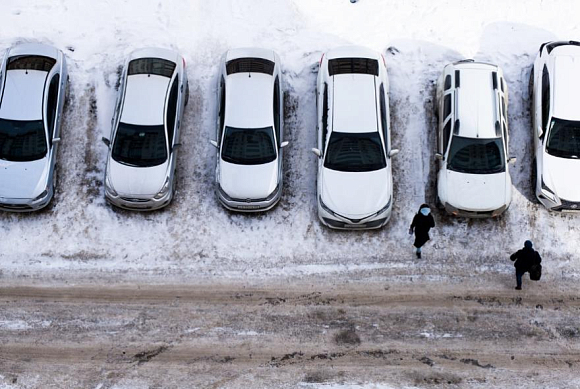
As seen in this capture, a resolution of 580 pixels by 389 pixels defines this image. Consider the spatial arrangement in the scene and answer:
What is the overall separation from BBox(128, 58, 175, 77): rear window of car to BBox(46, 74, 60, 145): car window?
1.81 metres

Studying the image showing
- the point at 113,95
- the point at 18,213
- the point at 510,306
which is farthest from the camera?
the point at 113,95

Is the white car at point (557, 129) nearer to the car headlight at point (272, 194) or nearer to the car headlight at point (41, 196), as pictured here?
the car headlight at point (272, 194)

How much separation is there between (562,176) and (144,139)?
9256 millimetres

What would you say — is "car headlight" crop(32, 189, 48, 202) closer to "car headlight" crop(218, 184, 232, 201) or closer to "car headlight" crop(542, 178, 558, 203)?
"car headlight" crop(218, 184, 232, 201)

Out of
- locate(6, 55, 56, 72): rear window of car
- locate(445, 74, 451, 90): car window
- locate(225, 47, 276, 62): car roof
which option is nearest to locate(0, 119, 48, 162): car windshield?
locate(6, 55, 56, 72): rear window of car

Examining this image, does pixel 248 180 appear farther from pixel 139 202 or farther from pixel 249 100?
pixel 139 202

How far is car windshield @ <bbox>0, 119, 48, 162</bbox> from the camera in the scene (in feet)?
45.9

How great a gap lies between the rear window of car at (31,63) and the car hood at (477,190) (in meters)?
9.58

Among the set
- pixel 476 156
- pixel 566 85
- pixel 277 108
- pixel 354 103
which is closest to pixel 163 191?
pixel 277 108

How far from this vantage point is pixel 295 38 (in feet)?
52.3

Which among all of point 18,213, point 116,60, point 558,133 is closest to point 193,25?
point 116,60

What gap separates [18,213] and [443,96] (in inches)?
398

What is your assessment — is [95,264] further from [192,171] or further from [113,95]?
[113,95]

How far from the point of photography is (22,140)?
14.1m
